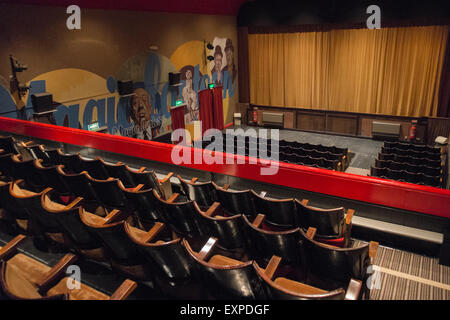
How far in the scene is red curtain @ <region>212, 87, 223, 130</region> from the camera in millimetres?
9914

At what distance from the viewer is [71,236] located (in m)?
2.11

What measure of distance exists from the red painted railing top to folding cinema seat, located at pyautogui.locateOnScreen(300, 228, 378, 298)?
64 centimetres

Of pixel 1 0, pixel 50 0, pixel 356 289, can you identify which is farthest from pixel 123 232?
pixel 50 0

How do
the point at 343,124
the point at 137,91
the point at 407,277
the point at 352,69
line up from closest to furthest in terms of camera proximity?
the point at 407,277 < the point at 137,91 < the point at 352,69 < the point at 343,124

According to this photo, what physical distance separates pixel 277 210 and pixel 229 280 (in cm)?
91

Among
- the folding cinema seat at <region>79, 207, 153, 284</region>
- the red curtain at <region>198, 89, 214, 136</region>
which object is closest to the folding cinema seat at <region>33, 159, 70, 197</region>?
the folding cinema seat at <region>79, 207, 153, 284</region>

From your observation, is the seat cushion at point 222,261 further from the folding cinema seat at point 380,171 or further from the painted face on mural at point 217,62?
the painted face on mural at point 217,62

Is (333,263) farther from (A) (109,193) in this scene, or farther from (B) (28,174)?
(B) (28,174)

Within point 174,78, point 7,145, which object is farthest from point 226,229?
point 174,78

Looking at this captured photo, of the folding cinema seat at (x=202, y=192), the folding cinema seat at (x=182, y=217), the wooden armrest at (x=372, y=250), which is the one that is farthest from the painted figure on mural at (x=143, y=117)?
the wooden armrest at (x=372, y=250)

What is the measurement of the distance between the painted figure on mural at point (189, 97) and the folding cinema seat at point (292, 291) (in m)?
7.29

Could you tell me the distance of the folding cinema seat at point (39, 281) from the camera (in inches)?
66.2

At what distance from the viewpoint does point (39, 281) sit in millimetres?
1818

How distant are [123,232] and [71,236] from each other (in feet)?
1.41
